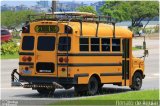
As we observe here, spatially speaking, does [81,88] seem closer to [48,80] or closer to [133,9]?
[48,80]

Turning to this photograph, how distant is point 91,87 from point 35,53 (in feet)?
6.61

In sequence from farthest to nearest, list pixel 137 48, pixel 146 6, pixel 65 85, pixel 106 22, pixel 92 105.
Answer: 1. pixel 146 6
2. pixel 137 48
3. pixel 106 22
4. pixel 65 85
5. pixel 92 105

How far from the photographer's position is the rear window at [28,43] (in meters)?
18.9

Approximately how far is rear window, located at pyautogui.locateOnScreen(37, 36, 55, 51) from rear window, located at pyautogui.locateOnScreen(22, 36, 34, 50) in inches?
10.7

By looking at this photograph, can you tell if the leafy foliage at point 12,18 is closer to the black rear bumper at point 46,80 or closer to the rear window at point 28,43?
the rear window at point 28,43

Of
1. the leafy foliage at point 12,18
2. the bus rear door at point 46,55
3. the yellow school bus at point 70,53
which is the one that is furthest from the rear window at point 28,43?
the leafy foliage at point 12,18

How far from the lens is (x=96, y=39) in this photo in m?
19.2

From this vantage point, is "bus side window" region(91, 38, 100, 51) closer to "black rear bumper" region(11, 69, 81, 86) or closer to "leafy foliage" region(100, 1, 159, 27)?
"black rear bumper" region(11, 69, 81, 86)

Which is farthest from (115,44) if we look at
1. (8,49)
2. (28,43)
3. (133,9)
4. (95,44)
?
(133,9)

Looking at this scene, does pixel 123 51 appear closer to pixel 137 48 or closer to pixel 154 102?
pixel 154 102

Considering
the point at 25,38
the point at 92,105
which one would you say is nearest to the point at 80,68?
the point at 25,38

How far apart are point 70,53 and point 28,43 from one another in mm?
1586

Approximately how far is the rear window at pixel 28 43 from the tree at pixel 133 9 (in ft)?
198

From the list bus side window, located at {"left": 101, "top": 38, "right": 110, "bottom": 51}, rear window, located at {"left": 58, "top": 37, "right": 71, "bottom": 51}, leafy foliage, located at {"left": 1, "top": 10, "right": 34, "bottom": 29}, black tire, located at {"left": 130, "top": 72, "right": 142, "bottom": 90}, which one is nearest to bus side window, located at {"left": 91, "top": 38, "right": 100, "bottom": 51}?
bus side window, located at {"left": 101, "top": 38, "right": 110, "bottom": 51}
